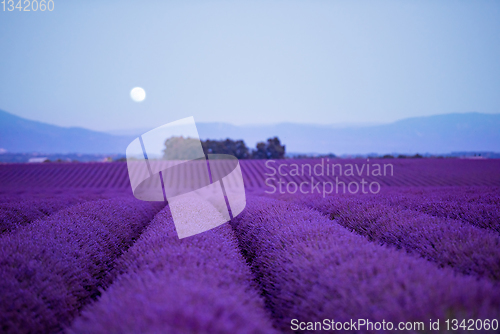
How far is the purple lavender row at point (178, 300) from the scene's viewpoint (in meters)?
1.29

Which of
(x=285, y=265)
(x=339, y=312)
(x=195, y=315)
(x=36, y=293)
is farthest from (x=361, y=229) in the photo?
(x=36, y=293)

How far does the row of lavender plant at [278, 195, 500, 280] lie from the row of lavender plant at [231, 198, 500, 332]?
10.5 inches

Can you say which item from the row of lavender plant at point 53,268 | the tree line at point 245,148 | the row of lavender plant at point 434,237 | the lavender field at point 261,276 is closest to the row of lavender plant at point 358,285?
the lavender field at point 261,276

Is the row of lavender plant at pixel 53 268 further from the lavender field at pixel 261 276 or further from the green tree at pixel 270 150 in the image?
the green tree at pixel 270 150

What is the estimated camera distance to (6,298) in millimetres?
1880

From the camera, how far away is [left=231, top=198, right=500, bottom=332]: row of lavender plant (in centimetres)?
144

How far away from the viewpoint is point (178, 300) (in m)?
1.46

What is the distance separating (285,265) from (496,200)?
18.5 ft

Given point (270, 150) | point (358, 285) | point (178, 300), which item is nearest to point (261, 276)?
point (358, 285)

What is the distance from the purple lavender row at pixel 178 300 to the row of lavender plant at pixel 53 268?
1.37ft

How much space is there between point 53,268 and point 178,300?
5.82 feet

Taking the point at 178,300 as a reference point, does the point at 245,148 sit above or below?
above

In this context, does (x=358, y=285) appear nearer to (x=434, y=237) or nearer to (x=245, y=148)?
(x=434, y=237)

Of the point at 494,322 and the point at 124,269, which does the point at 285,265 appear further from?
the point at 124,269
